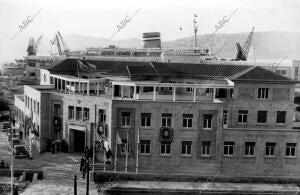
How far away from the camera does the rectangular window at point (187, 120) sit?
44.6 m

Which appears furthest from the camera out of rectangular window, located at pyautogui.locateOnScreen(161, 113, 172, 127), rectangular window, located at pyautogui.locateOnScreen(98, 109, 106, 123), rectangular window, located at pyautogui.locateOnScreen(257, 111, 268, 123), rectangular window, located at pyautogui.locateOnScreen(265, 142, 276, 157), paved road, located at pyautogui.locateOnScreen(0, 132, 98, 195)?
rectangular window, located at pyautogui.locateOnScreen(257, 111, 268, 123)

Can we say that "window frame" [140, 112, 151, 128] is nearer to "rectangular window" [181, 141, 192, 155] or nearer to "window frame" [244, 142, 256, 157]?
"rectangular window" [181, 141, 192, 155]

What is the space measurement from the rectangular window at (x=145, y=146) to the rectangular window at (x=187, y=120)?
3.84 metres

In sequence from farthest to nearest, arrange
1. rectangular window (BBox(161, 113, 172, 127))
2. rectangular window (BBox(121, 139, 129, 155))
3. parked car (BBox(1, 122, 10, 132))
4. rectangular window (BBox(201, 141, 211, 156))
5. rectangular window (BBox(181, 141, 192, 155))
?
parked car (BBox(1, 122, 10, 132)) → rectangular window (BBox(201, 141, 211, 156)) → rectangular window (BBox(181, 141, 192, 155)) → rectangular window (BBox(161, 113, 172, 127)) → rectangular window (BBox(121, 139, 129, 155))

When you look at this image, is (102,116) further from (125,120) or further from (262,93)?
(262,93)

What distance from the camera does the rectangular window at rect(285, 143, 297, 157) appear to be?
45603mm

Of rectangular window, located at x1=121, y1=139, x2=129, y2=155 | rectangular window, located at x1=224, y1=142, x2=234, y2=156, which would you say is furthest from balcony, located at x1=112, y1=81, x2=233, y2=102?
rectangular window, located at x1=224, y1=142, x2=234, y2=156

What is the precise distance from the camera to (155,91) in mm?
44969

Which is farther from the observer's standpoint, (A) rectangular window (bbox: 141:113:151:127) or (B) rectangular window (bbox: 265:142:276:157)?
(B) rectangular window (bbox: 265:142:276:157)

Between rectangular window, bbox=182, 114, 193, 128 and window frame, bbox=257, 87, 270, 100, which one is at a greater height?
window frame, bbox=257, 87, 270, 100

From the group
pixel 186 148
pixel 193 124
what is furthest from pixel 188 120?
pixel 186 148

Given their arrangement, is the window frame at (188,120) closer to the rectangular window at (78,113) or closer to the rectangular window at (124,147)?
the rectangular window at (124,147)

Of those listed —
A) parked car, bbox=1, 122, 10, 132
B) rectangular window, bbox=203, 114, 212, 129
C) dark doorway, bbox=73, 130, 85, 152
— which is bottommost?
parked car, bbox=1, 122, 10, 132

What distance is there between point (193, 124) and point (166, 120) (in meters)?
2.63
